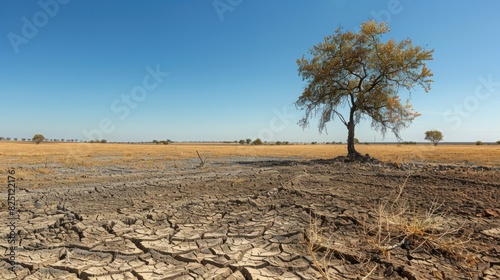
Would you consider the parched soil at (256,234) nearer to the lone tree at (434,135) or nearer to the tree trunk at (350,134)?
the tree trunk at (350,134)

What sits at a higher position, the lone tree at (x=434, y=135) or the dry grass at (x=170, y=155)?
the lone tree at (x=434, y=135)

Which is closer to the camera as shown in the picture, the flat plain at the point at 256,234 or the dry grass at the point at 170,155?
the flat plain at the point at 256,234

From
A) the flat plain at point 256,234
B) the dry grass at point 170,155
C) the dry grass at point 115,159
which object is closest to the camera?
the flat plain at point 256,234

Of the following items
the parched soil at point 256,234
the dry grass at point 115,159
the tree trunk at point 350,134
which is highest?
the tree trunk at point 350,134

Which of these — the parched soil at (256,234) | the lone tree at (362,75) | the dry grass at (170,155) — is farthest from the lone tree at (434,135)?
the parched soil at (256,234)

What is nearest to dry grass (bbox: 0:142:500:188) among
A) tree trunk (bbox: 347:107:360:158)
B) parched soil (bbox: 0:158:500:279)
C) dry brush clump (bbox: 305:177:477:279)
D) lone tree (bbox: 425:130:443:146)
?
tree trunk (bbox: 347:107:360:158)

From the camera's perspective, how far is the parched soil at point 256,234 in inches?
125

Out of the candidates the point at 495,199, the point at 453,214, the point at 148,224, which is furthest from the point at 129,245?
the point at 495,199

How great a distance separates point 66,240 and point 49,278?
117cm

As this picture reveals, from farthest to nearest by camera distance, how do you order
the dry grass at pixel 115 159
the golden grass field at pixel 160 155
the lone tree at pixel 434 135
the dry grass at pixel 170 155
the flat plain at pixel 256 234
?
the lone tree at pixel 434 135 → the dry grass at pixel 170 155 → the golden grass field at pixel 160 155 → the dry grass at pixel 115 159 → the flat plain at pixel 256 234

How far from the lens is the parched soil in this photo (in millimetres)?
3188

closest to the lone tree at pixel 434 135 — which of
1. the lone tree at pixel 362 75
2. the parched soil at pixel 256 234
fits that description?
the lone tree at pixel 362 75

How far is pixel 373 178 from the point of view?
9305mm

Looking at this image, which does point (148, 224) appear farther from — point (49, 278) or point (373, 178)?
point (373, 178)
